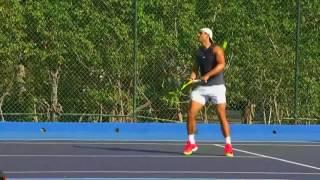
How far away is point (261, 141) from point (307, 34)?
387 cm

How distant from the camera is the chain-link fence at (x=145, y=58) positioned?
16422 mm

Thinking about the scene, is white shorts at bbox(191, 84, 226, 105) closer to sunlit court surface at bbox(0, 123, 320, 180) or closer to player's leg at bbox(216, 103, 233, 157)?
player's leg at bbox(216, 103, 233, 157)

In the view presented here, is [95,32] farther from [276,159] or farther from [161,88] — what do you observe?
[276,159]

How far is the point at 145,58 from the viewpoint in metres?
16.7

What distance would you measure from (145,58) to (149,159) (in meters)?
6.07

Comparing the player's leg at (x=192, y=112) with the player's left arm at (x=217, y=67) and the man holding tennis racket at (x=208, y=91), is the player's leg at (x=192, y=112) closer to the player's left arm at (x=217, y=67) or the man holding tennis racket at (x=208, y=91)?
the man holding tennis racket at (x=208, y=91)

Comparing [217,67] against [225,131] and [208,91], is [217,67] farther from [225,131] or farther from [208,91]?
[225,131]

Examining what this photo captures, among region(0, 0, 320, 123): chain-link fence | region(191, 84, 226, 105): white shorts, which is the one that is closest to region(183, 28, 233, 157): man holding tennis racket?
region(191, 84, 226, 105): white shorts

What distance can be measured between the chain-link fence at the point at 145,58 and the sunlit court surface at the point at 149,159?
1555 mm

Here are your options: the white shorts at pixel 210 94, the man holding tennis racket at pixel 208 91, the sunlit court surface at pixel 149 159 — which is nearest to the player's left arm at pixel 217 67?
the man holding tennis racket at pixel 208 91

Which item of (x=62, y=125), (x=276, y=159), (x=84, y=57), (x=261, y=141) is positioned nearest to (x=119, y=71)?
(x=84, y=57)

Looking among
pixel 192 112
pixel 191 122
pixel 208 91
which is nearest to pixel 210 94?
pixel 208 91

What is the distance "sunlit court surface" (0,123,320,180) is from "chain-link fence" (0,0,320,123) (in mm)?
1555

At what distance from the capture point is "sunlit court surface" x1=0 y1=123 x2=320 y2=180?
30.1 ft
